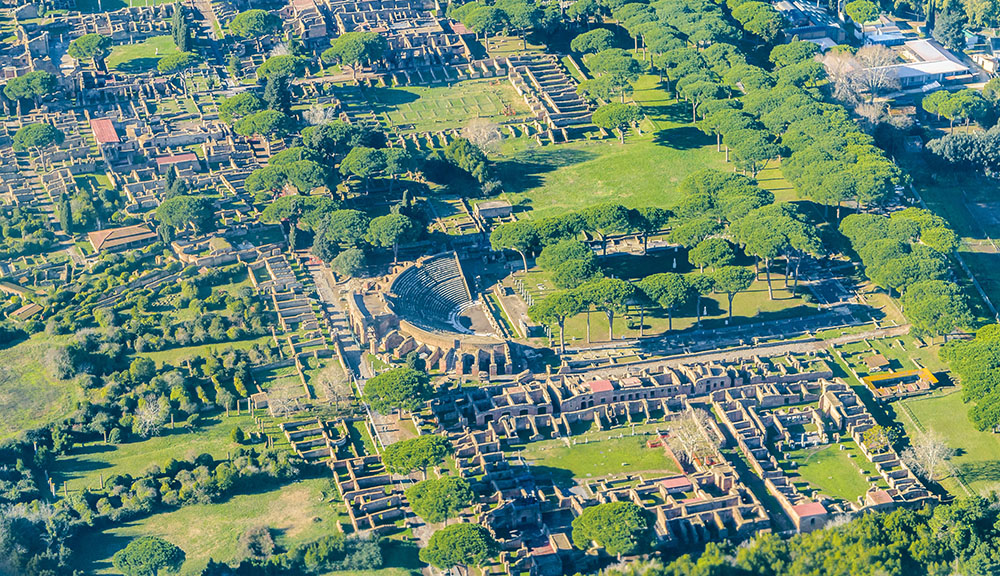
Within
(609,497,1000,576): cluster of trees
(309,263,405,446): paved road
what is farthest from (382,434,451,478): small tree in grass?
(609,497,1000,576): cluster of trees

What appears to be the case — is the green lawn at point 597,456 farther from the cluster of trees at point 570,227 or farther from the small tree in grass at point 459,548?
the cluster of trees at point 570,227

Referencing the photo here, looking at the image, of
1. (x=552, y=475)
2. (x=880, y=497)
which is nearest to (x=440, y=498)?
(x=552, y=475)

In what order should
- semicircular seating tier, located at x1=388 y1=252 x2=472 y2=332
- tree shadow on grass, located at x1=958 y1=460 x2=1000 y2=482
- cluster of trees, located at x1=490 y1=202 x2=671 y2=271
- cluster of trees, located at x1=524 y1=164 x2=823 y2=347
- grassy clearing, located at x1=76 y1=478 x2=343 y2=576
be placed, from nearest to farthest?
grassy clearing, located at x1=76 y1=478 x2=343 y2=576 → tree shadow on grass, located at x1=958 y1=460 x2=1000 y2=482 → cluster of trees, located at x1=524 y1=164 x2=823 y2=347 → semicircular seating tier, located at x1=388 y1=252 x2=472 y2=332 → cluster of trees, located at x1=490 y1=202 x2=671 y2=271

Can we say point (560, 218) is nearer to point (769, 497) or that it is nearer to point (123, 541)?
point (769, 497)

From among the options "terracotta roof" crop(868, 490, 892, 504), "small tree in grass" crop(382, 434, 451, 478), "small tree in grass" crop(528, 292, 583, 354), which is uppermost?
"small tree in grass" crop(382, 434, 451, 478)

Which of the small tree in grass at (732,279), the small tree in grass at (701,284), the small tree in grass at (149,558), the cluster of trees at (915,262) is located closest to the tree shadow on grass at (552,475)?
the small tree in grass at (701,284)

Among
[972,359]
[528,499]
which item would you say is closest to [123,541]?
[528,499]

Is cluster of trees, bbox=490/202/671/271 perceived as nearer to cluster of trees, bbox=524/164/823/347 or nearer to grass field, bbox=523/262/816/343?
cluster of trees, bbox=524/164/823/347

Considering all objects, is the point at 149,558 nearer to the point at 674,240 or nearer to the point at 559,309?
the point at 559,309
